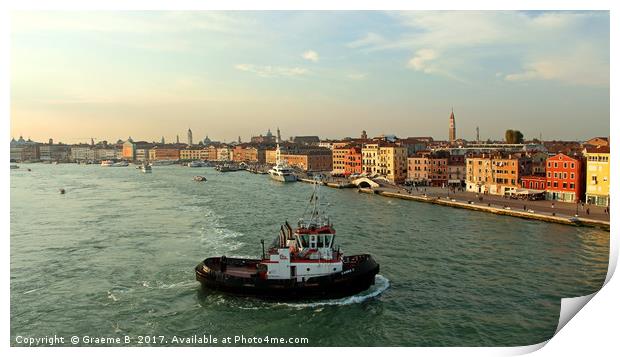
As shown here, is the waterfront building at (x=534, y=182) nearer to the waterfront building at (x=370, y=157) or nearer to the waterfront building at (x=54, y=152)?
the waterfront building at (x=370, y=157)

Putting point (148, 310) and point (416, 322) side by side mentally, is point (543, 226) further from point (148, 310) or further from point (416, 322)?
point (148, 310)

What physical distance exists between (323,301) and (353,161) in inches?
973

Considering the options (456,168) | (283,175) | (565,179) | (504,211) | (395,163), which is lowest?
(504,211)

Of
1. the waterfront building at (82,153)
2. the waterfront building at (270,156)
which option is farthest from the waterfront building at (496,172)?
the waterfront building at (82,153)

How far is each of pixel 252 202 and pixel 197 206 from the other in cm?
194

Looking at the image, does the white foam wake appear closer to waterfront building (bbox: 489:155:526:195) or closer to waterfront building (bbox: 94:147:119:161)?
waterfront building (bbox: 489:155:526:195)

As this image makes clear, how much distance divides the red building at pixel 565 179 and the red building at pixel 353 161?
15.2 meters

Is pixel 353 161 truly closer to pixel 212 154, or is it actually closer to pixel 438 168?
pixel 438 168

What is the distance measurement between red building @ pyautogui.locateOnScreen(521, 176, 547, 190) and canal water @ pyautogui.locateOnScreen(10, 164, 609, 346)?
344 centimetres

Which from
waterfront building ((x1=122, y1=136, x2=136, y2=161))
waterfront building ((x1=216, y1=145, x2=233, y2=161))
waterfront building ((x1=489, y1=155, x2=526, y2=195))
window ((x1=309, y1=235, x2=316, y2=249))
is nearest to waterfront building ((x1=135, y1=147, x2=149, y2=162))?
waterfront building ((x1=122, y1=136, x2=136, y2=161))

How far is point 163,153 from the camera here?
6725 centimetres

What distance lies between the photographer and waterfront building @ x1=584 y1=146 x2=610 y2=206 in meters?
14.2

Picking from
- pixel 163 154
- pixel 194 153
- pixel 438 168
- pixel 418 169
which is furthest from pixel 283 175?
pixel 163 154
